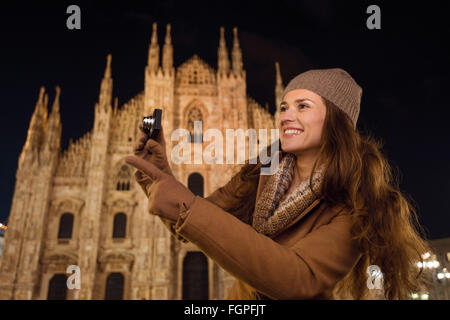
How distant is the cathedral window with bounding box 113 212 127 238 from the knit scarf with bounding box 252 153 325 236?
62.4ft

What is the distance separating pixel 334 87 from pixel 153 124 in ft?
2.34

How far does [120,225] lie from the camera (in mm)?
19188

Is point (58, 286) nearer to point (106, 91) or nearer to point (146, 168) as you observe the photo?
point (106, 91)

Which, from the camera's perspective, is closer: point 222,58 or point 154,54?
point 154,54

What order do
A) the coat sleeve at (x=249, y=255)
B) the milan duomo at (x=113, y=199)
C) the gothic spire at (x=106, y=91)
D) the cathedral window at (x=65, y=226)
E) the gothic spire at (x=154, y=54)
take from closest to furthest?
the coat sleeve at (x=249, y=255) < the milan duomo at (x=113, y=199) < the cathedral window at (x=65, y=226) < the gothic spire at (x=106, y=91) < the gothic spire at (x=154, y=54)

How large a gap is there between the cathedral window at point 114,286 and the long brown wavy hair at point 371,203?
1885 centimetres

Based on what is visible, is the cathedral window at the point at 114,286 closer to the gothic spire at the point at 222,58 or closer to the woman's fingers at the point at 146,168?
the gothic spire at the point at 222,58

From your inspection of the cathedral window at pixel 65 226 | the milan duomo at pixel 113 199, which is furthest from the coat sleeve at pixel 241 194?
the cathedral window at pixel 65 226

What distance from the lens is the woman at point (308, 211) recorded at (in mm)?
859

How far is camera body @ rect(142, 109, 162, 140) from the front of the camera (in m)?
1.00

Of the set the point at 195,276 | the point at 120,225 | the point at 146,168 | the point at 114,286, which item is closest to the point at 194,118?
the point at 120,225

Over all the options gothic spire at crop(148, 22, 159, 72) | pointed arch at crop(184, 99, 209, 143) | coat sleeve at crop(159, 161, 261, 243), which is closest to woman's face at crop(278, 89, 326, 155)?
coat sleeve at crop(159, 161, 261, 243)

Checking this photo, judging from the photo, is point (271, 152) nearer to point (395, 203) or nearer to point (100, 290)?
point (395, 203)

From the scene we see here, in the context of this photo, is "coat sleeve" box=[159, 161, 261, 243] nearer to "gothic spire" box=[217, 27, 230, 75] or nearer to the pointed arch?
the pointed arch
